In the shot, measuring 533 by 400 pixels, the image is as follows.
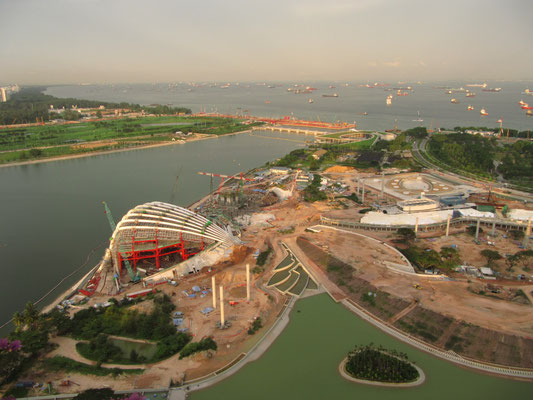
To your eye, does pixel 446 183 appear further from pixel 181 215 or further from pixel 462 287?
pixel 181 215

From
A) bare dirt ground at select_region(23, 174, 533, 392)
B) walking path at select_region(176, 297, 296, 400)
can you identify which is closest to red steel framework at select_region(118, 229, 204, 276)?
bare dirt ground at select_region(23, 174, 533, 392)

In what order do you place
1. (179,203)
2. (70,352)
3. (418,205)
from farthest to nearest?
1. (179,203)
2. (418,205)
3. (70,352)

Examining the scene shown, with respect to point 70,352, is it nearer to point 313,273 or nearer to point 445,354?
point 313,273

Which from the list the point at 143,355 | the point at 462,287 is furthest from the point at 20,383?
the point at 462,287

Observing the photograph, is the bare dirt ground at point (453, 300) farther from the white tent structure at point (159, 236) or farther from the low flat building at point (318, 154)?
the low flat building at point (318, 154)

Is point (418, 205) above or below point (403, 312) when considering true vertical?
above

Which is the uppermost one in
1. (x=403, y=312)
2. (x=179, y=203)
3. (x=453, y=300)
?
(x=179, y=203)

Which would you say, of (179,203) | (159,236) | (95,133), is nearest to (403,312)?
(159,236)
